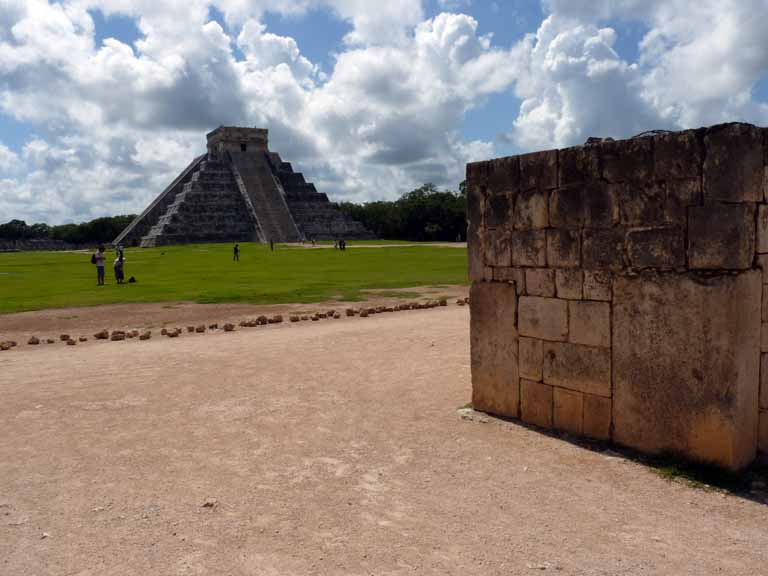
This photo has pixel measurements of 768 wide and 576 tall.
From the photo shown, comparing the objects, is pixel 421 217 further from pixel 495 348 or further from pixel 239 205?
pixel 495 348

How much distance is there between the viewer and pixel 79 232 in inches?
3238

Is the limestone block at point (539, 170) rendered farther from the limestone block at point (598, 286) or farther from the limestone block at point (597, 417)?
the limestone block at point (597, 417)

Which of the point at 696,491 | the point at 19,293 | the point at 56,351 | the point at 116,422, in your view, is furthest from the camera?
the point at 19,293

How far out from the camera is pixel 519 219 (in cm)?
630

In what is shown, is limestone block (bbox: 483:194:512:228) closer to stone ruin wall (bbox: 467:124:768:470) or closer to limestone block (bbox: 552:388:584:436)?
stone ruin wall (bbox: 467:124:768:470)

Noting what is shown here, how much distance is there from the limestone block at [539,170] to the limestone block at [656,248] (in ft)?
3.16

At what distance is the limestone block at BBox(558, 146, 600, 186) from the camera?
221 inches

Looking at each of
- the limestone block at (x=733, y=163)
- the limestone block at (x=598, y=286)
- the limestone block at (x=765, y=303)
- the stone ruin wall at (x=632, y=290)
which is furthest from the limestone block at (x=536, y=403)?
the limestone block at (x=733, y=163)

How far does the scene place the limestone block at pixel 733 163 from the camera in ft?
15.6

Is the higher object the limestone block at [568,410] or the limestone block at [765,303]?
the limestone block at [765,303]

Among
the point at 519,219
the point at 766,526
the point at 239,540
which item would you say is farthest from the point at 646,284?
the point at 239,540

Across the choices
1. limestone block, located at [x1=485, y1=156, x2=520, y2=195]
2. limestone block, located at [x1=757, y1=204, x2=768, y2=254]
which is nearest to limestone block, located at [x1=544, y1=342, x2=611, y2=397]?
limestone block, located at [x1=757, y1=204, x2=768, y2=254]

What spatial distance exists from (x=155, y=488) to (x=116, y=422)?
2.00 metres

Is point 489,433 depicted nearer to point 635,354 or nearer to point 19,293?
point 635,354
